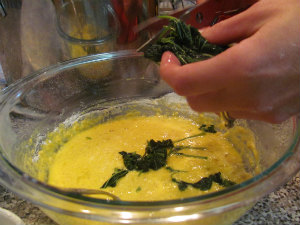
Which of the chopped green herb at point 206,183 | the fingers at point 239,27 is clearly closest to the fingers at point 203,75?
the fingers at point 239,27

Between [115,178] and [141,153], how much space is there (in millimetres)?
207

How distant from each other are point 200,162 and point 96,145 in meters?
0.49

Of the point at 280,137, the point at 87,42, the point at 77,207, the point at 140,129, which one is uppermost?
the point at 87,42

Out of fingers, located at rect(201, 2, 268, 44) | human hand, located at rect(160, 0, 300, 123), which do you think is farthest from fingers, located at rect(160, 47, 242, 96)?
fingers, located at rect(201, 2, 268, 44)

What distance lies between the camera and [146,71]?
1393 mm

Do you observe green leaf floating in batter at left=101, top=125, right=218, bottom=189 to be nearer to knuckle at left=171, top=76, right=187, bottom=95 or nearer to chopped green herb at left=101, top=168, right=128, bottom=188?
chopped green herb at left=101, top=168, right=128, bottom=188

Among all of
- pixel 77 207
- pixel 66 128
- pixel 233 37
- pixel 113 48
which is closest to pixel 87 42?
pixel 113 48

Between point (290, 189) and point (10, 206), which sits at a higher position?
point (10, 206)

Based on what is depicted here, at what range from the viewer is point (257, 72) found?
597 mm

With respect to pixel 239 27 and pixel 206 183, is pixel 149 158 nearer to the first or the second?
pixel 206 183

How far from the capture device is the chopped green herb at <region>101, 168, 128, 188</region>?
1041mm

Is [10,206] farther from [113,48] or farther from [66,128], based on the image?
[113,48]

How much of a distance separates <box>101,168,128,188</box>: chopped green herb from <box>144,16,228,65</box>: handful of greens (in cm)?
47

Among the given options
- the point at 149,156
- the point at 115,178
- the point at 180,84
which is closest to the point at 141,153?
the point at 149,156
